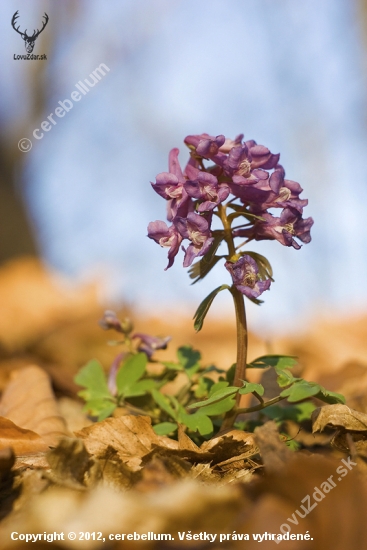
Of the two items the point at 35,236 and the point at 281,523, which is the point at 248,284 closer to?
the point at 281,523

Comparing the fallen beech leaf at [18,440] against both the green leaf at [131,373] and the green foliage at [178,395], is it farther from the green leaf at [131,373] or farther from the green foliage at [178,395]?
the green leaf at [131,373]

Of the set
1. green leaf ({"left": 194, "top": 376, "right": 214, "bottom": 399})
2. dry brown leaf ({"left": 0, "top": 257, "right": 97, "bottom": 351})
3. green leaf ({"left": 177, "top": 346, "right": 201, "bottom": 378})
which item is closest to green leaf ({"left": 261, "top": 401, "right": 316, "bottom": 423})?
green leaf ({"left": 194, "top": 376, "right": 214, "bottom": 399})

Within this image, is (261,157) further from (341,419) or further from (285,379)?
(341,419)

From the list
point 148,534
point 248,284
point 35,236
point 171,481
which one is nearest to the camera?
point 148,534

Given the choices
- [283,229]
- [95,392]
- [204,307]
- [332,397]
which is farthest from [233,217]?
[95,392]

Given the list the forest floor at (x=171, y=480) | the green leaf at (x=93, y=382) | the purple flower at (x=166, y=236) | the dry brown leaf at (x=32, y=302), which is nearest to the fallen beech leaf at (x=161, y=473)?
the forest floor at (x=171, y=480)

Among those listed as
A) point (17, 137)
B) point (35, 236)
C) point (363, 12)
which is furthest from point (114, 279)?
point (363, 12)
